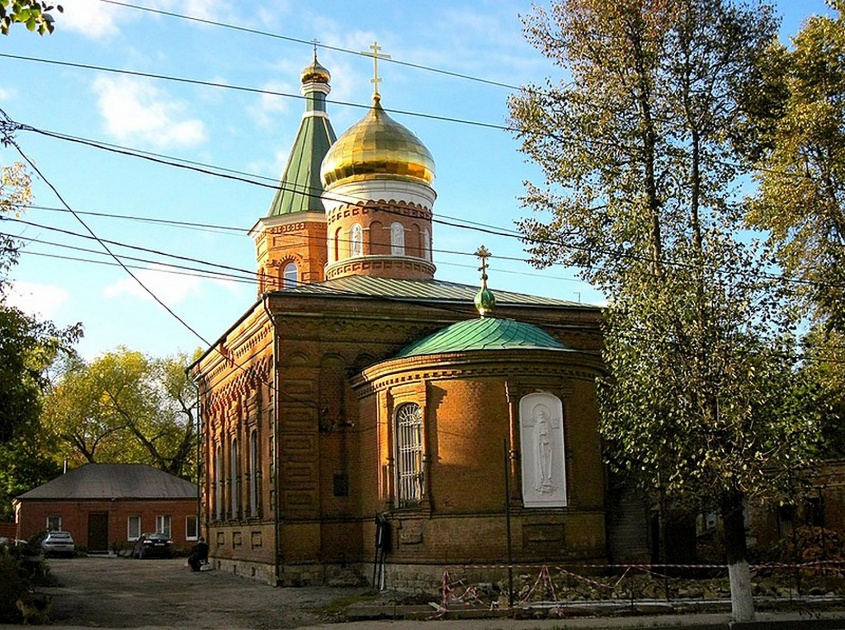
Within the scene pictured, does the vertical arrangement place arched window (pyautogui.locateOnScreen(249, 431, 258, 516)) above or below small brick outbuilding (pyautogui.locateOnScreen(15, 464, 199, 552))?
above

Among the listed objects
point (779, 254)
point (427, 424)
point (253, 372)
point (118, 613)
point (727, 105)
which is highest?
point (727, 105)

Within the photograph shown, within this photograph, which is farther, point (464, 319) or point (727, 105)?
point (464, 319)

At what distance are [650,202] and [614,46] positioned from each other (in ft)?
9.07

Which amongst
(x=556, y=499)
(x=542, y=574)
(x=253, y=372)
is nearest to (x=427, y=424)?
(x=556, y=499)

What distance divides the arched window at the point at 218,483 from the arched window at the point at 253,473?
350 cm

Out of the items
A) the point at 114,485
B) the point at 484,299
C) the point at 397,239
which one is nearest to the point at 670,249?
the point at 484,299

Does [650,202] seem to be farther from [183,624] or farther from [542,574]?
[183,624]

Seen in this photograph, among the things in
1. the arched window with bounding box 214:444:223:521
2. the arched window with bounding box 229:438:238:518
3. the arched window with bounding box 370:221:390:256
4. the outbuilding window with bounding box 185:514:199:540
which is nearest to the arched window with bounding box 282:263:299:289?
the arched window with bounding box 370:221:390:256

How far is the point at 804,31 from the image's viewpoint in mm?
19406

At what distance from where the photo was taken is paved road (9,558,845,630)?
13922 millimetres

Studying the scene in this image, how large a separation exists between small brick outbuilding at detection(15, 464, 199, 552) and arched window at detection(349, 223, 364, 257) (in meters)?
20.8

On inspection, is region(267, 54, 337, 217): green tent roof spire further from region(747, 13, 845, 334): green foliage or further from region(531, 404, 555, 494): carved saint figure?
region(747, 13, 845, 334): green foliage

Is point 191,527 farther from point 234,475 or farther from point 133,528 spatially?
point 234,475

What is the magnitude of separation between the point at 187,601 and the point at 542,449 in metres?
7.32
